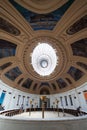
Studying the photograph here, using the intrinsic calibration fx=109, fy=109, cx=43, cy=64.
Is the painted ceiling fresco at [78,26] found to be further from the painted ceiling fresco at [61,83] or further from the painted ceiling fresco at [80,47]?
the painted ceiling fresco at [61,83]

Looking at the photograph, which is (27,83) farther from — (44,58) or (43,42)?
(43,42)

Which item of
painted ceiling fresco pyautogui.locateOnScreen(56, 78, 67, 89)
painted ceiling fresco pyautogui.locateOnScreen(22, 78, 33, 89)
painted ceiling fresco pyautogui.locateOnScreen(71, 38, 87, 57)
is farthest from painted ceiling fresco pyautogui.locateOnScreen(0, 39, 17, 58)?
painted ceiling fresco pyautogui.locateOnScreen(56, 78, 67, 89)

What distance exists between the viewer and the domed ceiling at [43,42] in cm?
772

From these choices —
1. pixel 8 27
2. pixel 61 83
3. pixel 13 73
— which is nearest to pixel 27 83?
pixel 13 73

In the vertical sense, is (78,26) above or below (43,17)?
below

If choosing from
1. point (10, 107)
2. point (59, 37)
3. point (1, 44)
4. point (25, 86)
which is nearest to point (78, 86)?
point (59, 37)

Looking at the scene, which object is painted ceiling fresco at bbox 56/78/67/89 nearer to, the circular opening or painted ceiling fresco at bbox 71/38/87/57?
the circular opening

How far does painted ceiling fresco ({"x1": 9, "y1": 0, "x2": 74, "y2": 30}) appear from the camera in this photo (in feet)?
25.1

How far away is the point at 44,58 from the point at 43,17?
33.4 feet

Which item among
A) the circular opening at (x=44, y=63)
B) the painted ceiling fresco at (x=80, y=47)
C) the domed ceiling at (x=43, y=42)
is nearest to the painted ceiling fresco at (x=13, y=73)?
the domed ceiling at (x=43, y=42)

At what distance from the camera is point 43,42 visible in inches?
512

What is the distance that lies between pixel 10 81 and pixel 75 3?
13.3 meters

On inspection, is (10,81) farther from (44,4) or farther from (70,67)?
(44,4)

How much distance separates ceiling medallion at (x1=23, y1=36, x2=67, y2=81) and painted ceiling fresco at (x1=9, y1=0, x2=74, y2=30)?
2234 millimetres
